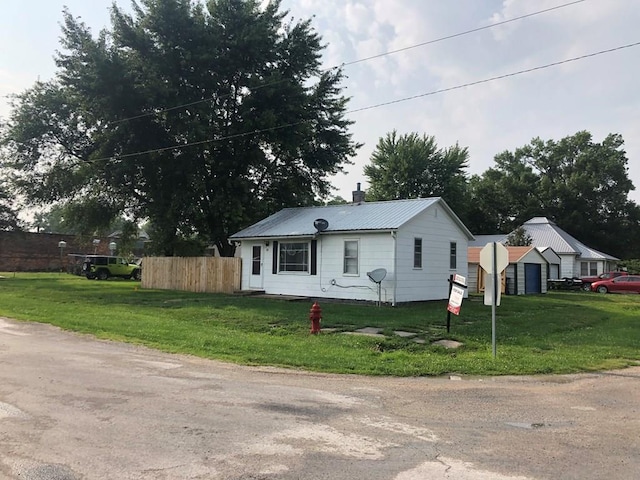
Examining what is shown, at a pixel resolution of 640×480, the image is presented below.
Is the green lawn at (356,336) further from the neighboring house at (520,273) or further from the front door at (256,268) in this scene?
the neighboring house at (520,273)

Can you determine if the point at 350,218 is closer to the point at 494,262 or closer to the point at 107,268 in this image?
the point at 494,262

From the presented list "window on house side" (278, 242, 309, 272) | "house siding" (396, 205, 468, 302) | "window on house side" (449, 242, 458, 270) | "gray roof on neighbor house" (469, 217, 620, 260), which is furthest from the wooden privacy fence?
"gray roof on neighbor house" (469, 217, 620, 260)

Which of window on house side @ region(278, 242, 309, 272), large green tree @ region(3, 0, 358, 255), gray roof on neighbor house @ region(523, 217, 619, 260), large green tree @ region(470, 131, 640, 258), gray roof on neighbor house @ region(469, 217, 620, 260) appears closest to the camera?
window on house side @ region(278, 242, 309, 272)

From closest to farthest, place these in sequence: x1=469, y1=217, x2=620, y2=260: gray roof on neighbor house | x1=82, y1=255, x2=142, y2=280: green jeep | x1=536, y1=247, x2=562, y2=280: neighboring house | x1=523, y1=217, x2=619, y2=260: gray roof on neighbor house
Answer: x1=536, y1=247, x2=562, y2=280: neighboring house < x1=82, y1=255, x2=142, y2=280: green jeep < x1=469, y1=217, x2=620, y2=260: gray roof on neighbor house < x1=523, y1=217, x2=619, y2=260: gray roof on neighbor house

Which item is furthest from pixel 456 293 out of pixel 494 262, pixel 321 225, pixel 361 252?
pixel 321 225

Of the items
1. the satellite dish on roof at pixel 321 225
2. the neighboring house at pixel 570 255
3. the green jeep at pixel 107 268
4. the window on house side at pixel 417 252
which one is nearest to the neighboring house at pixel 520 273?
the neighboring house at pixel 570 255

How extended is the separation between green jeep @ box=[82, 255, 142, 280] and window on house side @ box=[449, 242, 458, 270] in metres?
28.0

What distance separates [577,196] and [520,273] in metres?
34.6

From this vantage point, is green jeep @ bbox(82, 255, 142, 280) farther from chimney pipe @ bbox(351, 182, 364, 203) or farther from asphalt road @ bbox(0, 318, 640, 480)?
asphalt road @ bbox(0, 318, 640, 480)

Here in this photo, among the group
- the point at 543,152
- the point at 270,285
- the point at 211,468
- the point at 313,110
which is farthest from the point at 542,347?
the point at 543,152

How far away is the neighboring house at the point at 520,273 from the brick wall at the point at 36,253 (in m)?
37.6

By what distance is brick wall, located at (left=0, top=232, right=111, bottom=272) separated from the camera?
2111 inches

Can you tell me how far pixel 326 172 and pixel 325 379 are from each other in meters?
27.1

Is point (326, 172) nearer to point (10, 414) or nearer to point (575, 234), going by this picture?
point (10, 414)
